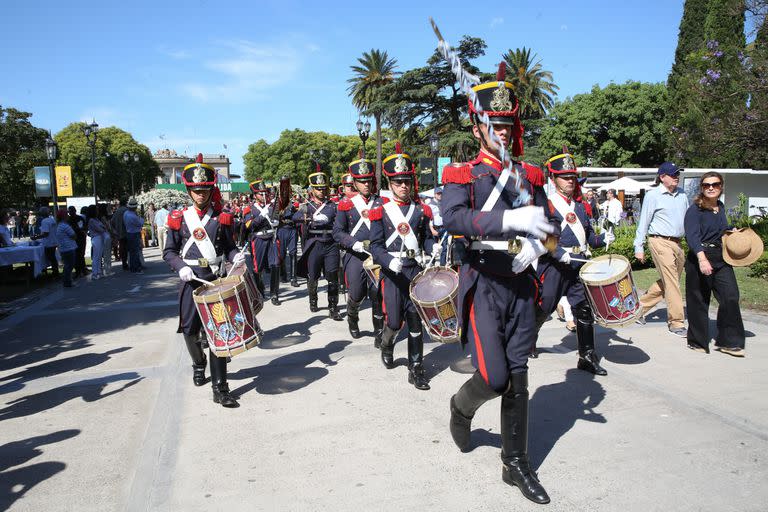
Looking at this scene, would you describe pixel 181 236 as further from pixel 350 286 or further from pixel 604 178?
pixel 604 178

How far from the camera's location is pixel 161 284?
51.7 ft

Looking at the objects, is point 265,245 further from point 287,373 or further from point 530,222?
point 530,222

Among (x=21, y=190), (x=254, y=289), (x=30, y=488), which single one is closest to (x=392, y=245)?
(x=254, y=289)

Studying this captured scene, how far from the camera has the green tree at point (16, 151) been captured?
1565 inches

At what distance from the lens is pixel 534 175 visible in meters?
4.05

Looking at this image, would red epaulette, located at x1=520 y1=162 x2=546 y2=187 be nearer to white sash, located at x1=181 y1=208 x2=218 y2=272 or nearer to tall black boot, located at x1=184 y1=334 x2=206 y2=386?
white sash, located at x1=181 y1=208 x2=218 y2=272

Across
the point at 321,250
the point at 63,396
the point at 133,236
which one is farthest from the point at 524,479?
the point at 133,236

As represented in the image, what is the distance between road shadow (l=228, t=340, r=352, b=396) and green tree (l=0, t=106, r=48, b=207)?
40063 mm

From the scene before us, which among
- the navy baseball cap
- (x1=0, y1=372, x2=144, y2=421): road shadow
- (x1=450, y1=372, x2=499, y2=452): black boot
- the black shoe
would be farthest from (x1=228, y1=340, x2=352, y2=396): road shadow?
the navy baseball cap

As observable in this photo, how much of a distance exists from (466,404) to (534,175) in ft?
5.34

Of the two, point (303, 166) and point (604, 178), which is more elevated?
point (303, 166)

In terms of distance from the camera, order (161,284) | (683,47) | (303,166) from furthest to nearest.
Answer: (303,166) < (683,47) < (161,284)

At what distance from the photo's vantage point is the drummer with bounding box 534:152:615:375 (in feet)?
20.5

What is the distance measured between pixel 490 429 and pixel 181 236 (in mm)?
3498
